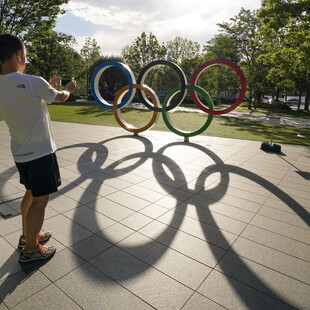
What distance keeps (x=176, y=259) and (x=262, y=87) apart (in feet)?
106

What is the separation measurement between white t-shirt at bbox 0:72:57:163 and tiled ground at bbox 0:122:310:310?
1383 millimetres

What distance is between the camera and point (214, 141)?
436 inches

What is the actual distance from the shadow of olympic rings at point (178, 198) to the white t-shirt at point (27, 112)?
60.2 inches

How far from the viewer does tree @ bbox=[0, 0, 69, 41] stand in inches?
685

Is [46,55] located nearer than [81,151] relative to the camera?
No

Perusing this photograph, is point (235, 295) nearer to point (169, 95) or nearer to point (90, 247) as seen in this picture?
point (90, 247)

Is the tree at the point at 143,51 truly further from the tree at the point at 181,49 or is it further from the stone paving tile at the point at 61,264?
the stone paving tile at the point at 61,264

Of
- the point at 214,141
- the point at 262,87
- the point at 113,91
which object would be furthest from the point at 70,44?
→ the point at 214,141

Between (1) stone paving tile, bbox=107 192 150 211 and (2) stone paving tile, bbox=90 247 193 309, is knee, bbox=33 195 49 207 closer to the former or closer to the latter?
(2) stone paving tile, bbox=90 247 193 309

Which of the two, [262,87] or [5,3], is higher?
[5,3]

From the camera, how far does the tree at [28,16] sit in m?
17.4

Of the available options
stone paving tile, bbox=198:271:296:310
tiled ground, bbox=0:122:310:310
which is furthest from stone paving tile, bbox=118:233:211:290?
stone paving tile, bbox=198:271:296:310

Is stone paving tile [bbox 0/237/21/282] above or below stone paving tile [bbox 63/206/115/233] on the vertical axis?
above

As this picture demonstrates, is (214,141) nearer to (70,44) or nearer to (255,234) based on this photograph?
(255,234)
